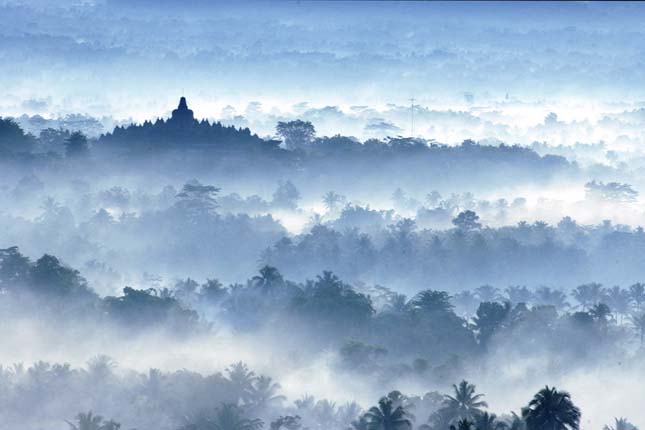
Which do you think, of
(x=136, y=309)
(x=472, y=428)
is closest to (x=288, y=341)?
(x=136, y=309)

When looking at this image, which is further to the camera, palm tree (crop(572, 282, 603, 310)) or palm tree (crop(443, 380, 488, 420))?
palm tree (crop(572, 282, 603, 310))

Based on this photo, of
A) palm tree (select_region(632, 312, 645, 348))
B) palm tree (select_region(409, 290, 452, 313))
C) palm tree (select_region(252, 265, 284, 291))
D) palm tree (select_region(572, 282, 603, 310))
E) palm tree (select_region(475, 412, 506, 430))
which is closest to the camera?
palm tree (select_region(475, 412, 506, 430))

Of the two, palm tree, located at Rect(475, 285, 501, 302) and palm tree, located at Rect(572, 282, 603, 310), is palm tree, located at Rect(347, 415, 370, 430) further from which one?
palm tree, located at Rect(475, 285, 501, 302)

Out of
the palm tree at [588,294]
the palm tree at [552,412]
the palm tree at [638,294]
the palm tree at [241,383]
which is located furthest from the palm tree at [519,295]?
the palm tree at [552,412]

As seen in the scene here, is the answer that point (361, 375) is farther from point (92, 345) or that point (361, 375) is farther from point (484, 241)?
point (484, 241)

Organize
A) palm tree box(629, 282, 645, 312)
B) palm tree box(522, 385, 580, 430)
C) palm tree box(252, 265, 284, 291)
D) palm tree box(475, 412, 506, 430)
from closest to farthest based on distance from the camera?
palm tree box(522, 385, 580, 430) < palm tree box(475, 412, 506, 430) < palm tree box(252, 265, 284, 291) < palm tree box(629, 282, 645, 312)

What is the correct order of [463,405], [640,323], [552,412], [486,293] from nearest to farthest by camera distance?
[552,412] < [463,405] < [640,323] < [486,293]

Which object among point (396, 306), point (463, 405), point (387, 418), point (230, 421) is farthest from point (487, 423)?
point (396, 306)

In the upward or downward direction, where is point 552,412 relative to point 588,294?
downward

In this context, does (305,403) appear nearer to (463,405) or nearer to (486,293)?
(463,405)

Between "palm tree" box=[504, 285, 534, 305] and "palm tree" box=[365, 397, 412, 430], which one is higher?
"palm tree" box=[504, 285, 534, 305]

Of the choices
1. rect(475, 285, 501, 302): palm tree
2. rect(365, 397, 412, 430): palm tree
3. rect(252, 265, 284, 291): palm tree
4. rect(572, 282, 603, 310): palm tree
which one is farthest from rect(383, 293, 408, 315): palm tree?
rect(365, 397, 412, 430): palm tree
